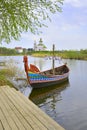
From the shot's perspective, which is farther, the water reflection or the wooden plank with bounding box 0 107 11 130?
the water reflection

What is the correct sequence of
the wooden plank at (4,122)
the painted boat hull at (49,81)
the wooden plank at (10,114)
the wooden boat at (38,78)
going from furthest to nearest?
1. the painted boat hull at (49,81)
2. the wooden boat at (38,78)
3. the wooden plank at (10,114)
4. the wooden plank at (4,122)

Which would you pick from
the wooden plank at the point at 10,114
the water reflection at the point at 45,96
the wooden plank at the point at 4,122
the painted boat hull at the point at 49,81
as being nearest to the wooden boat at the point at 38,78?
the painted boat hull at the point at 49,81

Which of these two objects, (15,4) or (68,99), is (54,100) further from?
(15,4)

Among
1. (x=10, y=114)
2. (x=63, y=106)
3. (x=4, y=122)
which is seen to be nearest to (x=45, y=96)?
(x=63, y=106)

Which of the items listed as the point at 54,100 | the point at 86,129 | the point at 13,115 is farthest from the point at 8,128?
the point at 54,100

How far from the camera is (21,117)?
6547 millimetres

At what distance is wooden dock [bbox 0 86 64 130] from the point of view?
18.8ft

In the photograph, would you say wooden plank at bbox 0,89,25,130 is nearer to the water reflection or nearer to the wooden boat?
the water reflection

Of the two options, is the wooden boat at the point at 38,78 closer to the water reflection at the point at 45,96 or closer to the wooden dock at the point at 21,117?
the water reflection at the point at 45,96

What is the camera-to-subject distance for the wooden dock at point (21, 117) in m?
5.73

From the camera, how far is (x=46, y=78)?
1803 centimetres

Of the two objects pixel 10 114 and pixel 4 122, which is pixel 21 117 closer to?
pixel 10 114

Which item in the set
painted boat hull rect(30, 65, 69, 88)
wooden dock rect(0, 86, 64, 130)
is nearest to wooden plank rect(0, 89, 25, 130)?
wooden dock rect(0, 86, 64, 130)

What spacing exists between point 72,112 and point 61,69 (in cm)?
1393
